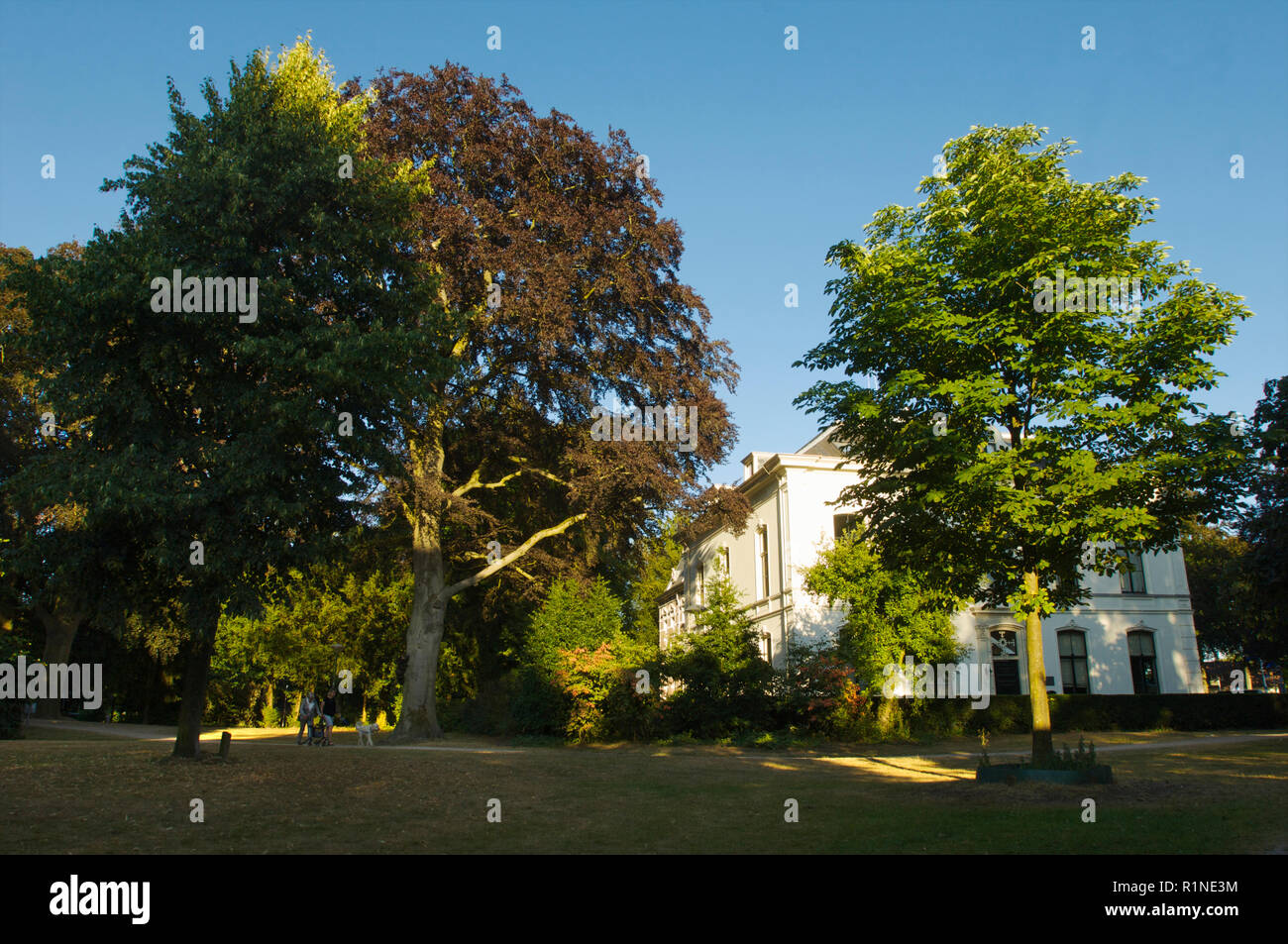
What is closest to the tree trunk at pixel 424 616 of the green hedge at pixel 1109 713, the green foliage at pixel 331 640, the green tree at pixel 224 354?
the green tree at pixel 224 354

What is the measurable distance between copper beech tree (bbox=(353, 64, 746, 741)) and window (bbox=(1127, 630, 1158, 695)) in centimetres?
1994

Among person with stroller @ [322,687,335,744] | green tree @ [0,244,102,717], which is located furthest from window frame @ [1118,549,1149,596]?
green tree @ [0,244,102,717]

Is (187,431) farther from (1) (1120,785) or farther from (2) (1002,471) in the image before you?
(1) (1120,785)

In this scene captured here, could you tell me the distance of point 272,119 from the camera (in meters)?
16.7

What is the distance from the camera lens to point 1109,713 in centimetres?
3102

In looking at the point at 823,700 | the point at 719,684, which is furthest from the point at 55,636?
the point at 823,700

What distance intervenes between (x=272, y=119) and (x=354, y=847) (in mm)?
14153

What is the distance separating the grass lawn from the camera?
9.10m

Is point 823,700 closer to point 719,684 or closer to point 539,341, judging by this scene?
point 719,684

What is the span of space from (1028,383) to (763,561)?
881 inches

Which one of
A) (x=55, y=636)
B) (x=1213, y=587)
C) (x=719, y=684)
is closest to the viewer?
(x=719, y=684)

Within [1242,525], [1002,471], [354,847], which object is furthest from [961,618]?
[354,847]

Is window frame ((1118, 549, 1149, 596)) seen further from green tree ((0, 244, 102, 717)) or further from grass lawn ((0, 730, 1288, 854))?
green tree ((0, 244, 102, 717))

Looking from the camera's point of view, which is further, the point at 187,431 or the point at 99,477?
the point at 187,431
